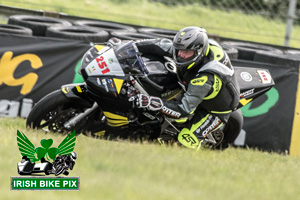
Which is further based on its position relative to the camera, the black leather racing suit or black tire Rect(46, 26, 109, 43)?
black tire Rect(46, 26, 109, 43)

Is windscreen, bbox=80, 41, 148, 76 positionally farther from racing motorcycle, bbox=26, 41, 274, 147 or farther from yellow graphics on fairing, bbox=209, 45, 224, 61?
yellow graphics on fairing, bbox=209, 45, 224, 61

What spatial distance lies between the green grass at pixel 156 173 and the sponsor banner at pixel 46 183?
64 mm

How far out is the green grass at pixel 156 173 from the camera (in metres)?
4.16

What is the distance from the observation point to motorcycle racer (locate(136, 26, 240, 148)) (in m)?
5.87

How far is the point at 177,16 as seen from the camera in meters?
13.4

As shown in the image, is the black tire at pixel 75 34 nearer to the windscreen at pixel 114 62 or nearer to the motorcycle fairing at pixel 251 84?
the windscreen at pixel 114 62

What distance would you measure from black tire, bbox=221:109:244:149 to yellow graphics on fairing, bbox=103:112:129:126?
1.41 m

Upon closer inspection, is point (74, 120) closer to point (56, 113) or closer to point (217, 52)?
point (56, 113)

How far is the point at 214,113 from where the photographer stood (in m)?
6.34

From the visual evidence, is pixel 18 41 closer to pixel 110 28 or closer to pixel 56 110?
pixel 56 110

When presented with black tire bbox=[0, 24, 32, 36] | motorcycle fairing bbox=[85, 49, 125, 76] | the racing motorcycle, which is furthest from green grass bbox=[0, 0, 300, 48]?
motorcycle fairing bbox=[85, 49, 125, 76]

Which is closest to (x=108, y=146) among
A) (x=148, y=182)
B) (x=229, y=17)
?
(x=148, y=182)

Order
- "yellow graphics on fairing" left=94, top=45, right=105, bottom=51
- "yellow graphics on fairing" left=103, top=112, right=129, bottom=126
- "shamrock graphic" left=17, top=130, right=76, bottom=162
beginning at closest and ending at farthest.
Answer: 1. "shamrock graphic" left=17, top=130, right=76, bottom=162
2. "yellow graphics on fairing" left=94, top=45, right=105, bottom=51
3. "yellow graphics on fairing" left=103, top=112, right=129, bottom=126

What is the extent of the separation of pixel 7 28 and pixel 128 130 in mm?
3245
